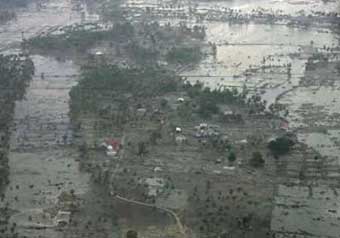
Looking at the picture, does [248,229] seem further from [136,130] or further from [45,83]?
[45,83]

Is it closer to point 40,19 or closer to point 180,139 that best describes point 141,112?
point 180,139

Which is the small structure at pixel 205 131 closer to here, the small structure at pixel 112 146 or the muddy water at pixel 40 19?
the small structure at pixel 112 146

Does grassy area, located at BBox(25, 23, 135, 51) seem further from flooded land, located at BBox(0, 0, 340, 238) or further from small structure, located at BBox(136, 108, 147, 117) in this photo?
small structure, located at BBox(136, 108, 147, 117)

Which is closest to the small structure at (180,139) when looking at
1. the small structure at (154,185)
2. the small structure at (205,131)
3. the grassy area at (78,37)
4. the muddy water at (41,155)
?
the small structure at (205,131)

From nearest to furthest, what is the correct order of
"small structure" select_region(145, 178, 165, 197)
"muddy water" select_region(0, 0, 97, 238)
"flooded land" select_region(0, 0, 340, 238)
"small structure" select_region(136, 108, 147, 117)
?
"flooded land" select_region(0, 0, 340, 238), "muddy water" select_region(0, 0, 97, 238), "small structure" select_region(145, 178, 165, 197), "small structure" select_region(136, 108, 147, 117)

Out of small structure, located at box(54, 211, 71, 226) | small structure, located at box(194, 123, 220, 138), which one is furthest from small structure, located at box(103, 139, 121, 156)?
small structure, located at box(54, 211, 71, 226)

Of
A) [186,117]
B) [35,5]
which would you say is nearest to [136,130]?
[186,117]
